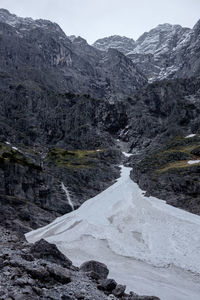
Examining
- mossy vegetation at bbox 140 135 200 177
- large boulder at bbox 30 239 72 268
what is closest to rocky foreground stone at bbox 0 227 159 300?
large boulder at bbox 30 239 72 268

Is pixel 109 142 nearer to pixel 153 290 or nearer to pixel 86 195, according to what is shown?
pixel 86 195

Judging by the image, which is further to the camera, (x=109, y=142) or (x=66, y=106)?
(x=66, y=106)

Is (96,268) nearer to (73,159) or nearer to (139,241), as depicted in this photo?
(139,241)

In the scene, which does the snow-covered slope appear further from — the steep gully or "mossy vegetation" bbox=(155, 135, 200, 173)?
"mossy vegetation" bbox=(155, 135, 200, 173)

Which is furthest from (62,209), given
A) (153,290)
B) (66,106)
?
(66,106)

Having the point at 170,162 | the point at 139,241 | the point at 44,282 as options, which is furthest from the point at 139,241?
the point at 170,162

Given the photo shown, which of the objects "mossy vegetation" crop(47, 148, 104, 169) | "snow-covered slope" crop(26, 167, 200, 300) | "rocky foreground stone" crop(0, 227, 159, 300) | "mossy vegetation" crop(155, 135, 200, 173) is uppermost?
"rocky foreground stone" crop(0, 227, 159, 300)

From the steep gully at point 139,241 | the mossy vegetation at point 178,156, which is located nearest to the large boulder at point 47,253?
the steep gully at point 139,241

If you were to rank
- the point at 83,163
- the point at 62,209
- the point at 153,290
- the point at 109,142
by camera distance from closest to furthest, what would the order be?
the point at 153,290
the point at 62,209
the point at 83,163
the point at 109,142
